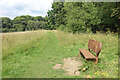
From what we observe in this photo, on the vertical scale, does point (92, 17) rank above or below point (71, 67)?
above

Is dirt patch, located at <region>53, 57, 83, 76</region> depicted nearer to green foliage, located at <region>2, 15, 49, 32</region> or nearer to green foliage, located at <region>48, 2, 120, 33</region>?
green foliage, located at <region>2, 15, 49, 32</region>

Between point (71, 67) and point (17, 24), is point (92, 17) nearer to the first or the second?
point (71, 67)

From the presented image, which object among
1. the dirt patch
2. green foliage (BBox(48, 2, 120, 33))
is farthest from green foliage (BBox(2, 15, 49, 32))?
green foliage (BBox(48, 2, 120, 33))

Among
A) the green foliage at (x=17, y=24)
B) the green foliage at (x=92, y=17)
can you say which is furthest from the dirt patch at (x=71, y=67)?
the green foliage at (x=92, y=17)

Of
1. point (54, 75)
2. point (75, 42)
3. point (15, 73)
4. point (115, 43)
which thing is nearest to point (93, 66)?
point (54, 75)

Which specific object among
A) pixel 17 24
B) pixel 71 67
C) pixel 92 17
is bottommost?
pixel 71 67

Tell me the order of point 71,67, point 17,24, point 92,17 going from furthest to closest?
point 17,24, point 92,17, point 71,67

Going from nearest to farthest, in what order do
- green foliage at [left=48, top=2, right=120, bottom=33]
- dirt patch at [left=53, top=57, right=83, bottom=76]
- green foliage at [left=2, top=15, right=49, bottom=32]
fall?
dirt patch at [left=53, top=57, right=83, bottom=76] → green foliage at [left=2, top=15, right=49, bottom=32] → green foliage at [left=48, top=2, right=120, bottom=33]

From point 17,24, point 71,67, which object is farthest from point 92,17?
point 17,24

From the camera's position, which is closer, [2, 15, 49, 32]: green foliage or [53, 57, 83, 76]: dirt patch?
[53, 57, 83, 76]: dirt patch

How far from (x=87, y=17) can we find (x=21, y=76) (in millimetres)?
Answer: 10775

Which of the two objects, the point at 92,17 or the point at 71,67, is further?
the point at 92,17

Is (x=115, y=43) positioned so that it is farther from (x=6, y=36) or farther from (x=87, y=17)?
(x=6, y=36)

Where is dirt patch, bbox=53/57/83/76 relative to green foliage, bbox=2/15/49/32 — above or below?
below
